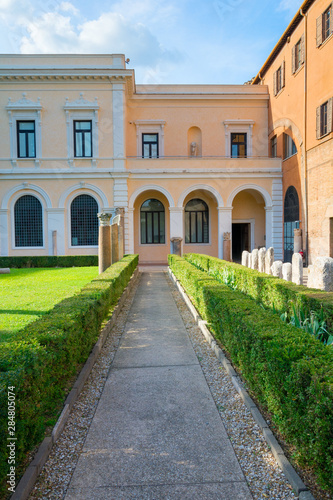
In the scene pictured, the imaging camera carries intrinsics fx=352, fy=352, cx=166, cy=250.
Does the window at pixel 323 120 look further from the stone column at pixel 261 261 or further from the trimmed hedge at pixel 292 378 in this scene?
the trimmed hedge at pixel 292 378

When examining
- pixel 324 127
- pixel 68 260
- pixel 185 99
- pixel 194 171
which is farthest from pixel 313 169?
pixel 68 260

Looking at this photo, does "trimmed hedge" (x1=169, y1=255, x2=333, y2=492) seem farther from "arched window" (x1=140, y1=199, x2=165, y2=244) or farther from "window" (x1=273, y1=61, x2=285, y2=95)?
"window" (x1=273, y1=61, x2=285, y2=95)

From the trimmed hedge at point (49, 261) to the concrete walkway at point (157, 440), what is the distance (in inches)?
539

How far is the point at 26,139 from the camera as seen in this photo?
20562 mm

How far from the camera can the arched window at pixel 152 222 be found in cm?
2284

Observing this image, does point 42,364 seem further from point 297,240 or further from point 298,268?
point 297,240

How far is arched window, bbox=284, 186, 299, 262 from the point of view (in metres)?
18.8

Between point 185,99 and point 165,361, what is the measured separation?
69.1 feet

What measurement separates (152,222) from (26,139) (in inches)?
352

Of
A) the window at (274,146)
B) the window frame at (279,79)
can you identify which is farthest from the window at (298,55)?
the window at (274,146)

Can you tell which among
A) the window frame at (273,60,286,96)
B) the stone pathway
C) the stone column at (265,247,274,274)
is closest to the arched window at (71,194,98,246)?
the window frame at (273,60,286,96)

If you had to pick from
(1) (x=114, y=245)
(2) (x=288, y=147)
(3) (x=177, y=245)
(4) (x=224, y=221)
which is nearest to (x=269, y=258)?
(1) (x=114, y=245)

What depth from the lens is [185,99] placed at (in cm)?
2284

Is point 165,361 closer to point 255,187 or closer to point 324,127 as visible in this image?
point 324,127
